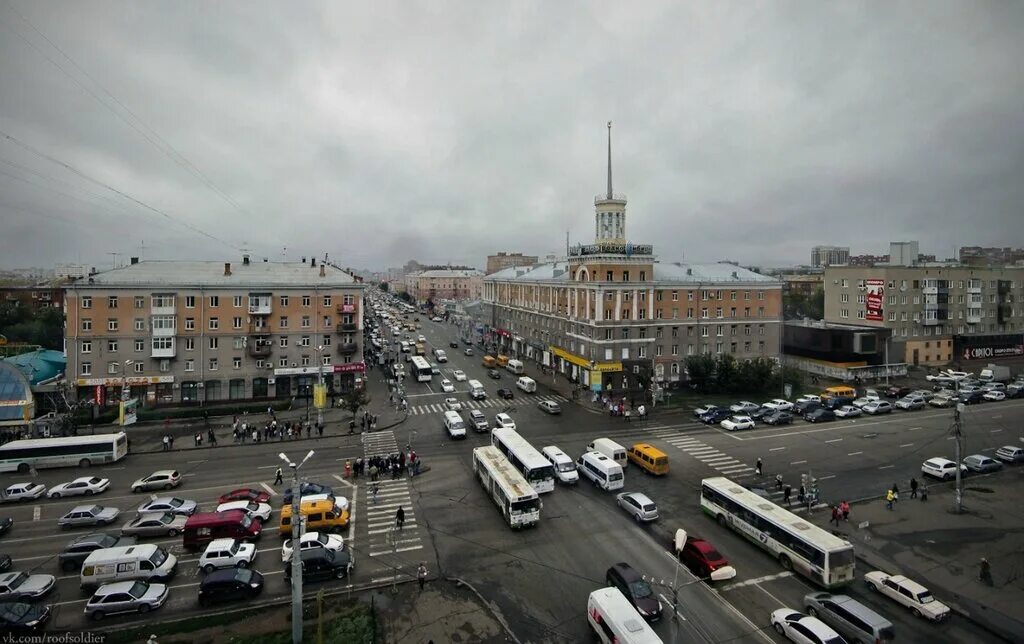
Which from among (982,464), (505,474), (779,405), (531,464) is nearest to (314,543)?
(505,474)

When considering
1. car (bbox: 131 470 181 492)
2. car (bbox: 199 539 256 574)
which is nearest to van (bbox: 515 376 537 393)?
car (bbox: 131 470 181 492)

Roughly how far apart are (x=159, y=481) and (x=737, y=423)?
39.2 m

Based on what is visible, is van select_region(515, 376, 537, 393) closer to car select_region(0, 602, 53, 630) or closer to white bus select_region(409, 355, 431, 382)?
white bus select_region(409, 355, 431, 382)

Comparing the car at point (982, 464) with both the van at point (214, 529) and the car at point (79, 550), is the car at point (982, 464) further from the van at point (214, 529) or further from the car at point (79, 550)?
the car at point (79, 550)

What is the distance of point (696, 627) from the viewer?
693 inches

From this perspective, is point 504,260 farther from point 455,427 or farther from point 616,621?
point 616,621

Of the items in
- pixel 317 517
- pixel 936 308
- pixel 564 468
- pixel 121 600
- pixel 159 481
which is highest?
pixel 936 308

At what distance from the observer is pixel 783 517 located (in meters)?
22.0

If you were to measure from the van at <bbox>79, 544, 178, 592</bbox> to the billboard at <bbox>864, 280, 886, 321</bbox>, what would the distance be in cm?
7558

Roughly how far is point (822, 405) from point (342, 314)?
45342 millimetres

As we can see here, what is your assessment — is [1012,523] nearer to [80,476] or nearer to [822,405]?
[822,405]

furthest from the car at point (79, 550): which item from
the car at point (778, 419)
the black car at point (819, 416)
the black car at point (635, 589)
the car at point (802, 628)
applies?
the black car at point (819, 416)

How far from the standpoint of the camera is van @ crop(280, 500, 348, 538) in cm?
2419

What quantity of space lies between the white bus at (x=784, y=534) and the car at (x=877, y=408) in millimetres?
29401
